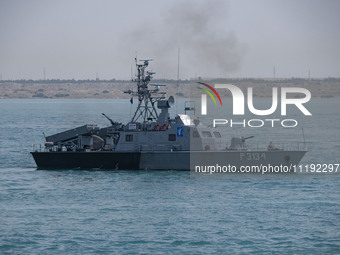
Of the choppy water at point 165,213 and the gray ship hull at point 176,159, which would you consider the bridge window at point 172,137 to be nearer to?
the gray ship hull at point 176,159

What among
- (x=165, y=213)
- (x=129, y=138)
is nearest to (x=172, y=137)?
(x=129, y=138)

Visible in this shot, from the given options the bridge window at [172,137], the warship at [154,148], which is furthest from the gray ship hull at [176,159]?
the bridge window at [172,137]

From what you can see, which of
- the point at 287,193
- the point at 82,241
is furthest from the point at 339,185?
the point at 82,241

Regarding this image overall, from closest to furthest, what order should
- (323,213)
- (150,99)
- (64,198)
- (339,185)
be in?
(323,213) < (64,198) < (339,185) < (150,99)

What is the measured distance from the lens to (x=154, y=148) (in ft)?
Result: 166

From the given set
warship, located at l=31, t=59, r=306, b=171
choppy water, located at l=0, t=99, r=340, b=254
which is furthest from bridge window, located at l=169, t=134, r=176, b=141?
choppy water, located at l=0, t=99, r=340, b=254

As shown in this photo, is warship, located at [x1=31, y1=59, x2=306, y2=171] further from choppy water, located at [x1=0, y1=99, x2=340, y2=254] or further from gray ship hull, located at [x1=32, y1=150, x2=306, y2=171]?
choppy water, located at [x1=0, y1=99, x2=340, y2=254]

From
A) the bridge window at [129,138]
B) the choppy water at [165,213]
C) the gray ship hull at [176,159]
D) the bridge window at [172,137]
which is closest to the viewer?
the choppy water at [165,213]

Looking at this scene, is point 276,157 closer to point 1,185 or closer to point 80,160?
point 80,160

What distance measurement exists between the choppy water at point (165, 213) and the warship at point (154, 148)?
3.53 feet

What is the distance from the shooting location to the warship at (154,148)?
49.2 metres

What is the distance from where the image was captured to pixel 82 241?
1231 inches

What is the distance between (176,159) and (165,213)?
13.0m

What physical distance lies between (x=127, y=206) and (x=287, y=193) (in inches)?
422
